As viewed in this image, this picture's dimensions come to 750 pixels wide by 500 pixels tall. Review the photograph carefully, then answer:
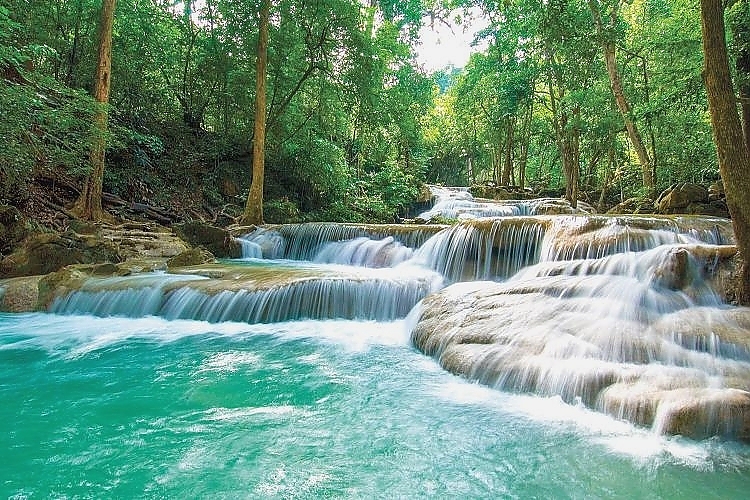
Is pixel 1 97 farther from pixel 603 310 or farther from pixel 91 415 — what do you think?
pixel 603 310

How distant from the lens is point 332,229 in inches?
469

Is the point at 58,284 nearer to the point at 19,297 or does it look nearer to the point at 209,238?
the point at 19,297

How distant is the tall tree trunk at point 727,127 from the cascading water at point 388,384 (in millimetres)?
690

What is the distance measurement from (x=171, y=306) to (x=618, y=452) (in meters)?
5.91

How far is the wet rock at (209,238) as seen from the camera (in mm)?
11484

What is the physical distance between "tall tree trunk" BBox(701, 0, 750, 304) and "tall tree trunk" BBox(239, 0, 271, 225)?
10780 mm

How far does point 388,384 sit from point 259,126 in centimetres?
1089

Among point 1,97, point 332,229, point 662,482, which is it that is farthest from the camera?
point 332,229

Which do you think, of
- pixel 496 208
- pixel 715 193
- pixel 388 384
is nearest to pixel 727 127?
pixel 388 384

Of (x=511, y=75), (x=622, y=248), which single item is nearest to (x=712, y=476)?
(x=622, y=248)

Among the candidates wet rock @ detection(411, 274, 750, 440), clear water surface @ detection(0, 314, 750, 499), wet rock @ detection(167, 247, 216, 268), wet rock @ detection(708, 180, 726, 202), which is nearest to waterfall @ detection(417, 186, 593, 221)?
wet rock @ detection(708, 180, 726, 202)

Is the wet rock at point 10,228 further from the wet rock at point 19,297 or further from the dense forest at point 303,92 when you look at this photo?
the wet rock at point 19,297

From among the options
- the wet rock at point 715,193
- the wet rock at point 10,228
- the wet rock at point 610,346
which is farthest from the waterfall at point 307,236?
the wet rock at point 715,193

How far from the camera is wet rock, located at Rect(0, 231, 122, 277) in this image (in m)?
7.87
